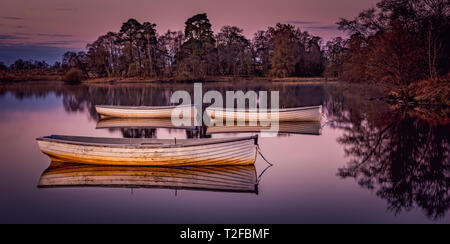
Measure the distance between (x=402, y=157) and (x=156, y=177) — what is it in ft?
27.6

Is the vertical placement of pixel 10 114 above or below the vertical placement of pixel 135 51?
below

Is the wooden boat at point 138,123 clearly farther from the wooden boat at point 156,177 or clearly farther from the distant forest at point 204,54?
the distant forest at point 204,54

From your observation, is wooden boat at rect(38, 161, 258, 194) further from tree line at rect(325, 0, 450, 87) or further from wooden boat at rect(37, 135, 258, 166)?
tree line at rect(325, 0, 450, 87)

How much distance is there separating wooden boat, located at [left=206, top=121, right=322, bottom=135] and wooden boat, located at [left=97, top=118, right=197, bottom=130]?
178 cm

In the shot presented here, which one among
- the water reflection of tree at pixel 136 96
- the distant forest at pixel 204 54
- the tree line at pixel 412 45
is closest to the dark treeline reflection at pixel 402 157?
the tree line at pixel 412 45

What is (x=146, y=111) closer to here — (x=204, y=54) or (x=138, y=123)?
(x=138, y=123)

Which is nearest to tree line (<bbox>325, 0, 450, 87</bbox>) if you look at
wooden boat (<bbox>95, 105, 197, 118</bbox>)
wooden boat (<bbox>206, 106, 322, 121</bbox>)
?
wooden boat (<bbox>206, 106, 322, 121</bbox>)

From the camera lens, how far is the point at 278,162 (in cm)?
1282

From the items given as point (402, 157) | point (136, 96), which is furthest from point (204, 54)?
point (402, 157)

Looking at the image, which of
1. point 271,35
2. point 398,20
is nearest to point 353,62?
point 398,20

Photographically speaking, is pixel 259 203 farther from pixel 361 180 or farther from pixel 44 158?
pixel 44 158

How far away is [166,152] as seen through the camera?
1105 cm

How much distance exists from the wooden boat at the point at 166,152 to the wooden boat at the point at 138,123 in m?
9.40
